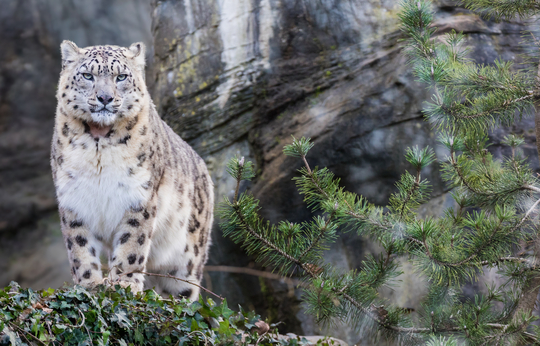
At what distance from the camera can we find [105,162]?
3.55 meters

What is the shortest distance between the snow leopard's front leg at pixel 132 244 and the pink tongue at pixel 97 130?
547 millimetres

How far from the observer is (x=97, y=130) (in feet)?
11.8

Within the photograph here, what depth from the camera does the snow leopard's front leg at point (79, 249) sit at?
11.8ft

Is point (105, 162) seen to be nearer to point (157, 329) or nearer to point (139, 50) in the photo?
point (139, 50)

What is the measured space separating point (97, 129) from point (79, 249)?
0.83 meters

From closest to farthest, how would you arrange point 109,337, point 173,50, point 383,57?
point 109,337, point 383,57, point 173,50

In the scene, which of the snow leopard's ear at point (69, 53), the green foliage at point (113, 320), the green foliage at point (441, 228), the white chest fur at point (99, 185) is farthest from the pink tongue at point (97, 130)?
the green foliage at point (113, 320)

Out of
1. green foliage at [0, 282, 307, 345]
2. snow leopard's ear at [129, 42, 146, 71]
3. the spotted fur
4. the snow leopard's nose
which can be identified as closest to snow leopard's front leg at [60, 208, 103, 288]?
the spotted fur

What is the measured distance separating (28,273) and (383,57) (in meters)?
6.02

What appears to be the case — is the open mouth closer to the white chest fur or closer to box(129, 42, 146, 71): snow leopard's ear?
the white chest fur

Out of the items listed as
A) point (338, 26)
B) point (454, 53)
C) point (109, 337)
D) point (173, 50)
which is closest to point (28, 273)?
point (173, 50)

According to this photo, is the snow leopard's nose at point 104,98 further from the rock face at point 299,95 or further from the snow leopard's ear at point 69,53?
the rock face at point 299,95

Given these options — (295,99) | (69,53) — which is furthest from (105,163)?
(295,99)

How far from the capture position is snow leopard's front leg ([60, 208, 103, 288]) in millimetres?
3597
